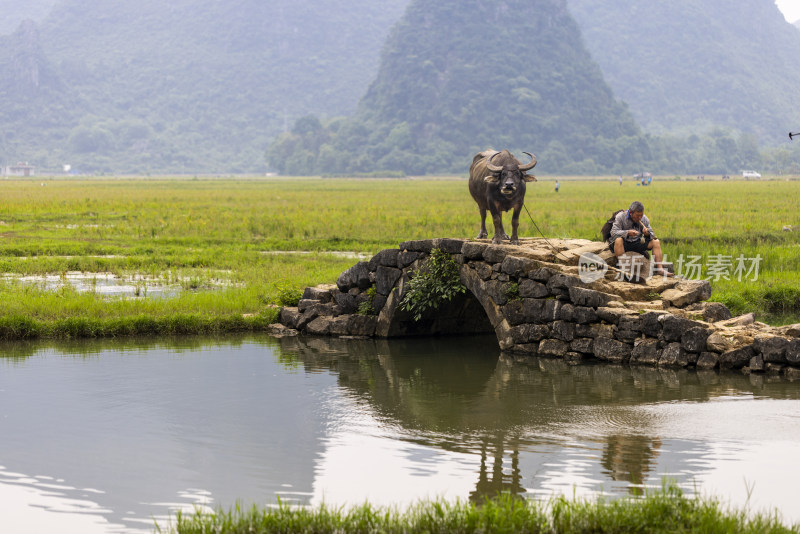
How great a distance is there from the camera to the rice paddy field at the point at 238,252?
17344 mm

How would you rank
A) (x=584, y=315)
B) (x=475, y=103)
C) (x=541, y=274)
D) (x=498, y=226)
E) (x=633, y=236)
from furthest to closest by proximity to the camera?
1. (x=475, y=103)
2. (x=498, y=226)
3. (x=633, y=236)
4. (x=541, y=274)
5. (x=584, y=315)

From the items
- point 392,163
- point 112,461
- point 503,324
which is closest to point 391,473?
point 112,461

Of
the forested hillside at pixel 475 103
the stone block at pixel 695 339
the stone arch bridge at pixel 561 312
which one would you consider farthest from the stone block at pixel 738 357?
the forested hillside at pixel 475 103

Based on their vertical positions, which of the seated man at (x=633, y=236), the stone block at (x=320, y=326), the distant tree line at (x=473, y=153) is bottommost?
the stone block at (x=320, y=326)

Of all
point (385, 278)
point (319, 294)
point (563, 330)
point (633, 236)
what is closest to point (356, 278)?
point (385, 278)

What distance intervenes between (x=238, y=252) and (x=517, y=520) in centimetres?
2050

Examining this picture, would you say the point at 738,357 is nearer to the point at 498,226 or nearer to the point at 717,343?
the point at 717,343

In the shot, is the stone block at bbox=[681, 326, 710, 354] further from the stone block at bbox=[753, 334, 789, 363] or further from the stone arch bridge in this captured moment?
the stone block at bbox=[753, 334, 789, 363]

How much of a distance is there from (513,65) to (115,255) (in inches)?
6137

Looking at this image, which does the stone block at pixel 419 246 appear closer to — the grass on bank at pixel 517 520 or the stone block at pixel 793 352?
the stone block at pixel 793 352

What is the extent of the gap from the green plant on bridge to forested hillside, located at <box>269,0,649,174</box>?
138 meters

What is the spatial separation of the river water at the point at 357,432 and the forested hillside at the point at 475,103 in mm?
140908

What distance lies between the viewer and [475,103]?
16775 centimetres

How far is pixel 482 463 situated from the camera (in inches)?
372
